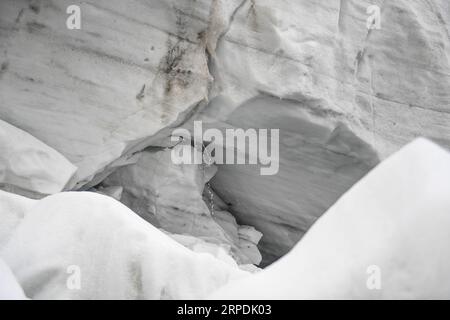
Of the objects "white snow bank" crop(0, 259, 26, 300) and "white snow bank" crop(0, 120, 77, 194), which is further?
"white snow bank" crop(0, 120, 77, 194)

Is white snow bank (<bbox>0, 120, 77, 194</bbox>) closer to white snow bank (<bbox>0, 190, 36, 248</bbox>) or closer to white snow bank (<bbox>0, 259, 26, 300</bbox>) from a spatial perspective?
white snow bank (<bbox>0, 190, 36, 248</bbox>)

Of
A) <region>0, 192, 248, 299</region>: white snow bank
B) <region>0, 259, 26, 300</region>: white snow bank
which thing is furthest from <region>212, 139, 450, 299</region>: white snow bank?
<region>0, 259, 26, 300</region>: white snow bank

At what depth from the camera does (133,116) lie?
5.56 meters

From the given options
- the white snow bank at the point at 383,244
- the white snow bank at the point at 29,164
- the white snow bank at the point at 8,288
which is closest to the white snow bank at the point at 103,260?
the white snow bank at the point at 8,288

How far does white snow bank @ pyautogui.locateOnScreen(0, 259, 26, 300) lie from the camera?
6.89 feet

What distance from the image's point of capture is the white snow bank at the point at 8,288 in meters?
2.10

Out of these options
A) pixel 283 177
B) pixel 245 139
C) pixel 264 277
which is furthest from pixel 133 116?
pixel 264 277

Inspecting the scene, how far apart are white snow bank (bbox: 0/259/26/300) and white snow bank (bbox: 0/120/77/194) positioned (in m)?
2.74
